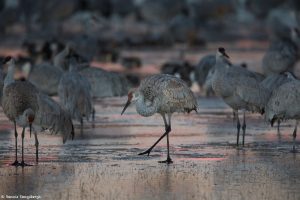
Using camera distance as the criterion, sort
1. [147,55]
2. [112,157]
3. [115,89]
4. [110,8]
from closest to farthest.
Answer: [112,157] < [115,89] < [147,55] < [110,8]

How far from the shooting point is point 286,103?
49.6ft

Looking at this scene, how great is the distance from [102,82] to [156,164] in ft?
23.4

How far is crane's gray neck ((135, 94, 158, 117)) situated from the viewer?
14609mm

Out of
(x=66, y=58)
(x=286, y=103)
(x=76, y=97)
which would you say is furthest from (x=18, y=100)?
(x=66, y=58)

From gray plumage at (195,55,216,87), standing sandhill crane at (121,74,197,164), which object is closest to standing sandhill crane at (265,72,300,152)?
standing sandhill crane at (121,74,197,164)

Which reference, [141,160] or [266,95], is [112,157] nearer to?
[141,160]

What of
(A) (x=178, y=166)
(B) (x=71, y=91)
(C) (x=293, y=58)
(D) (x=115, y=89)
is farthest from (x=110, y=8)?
(A) (x=178, y=166)

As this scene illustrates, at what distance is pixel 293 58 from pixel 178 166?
12.8 meters

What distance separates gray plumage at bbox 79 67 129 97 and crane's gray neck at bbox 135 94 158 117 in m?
5.98

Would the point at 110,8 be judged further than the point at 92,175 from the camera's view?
Yes

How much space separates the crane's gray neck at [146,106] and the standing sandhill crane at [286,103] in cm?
185

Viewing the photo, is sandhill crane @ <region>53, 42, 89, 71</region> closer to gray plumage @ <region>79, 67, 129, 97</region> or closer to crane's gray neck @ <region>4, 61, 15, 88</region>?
gray plumage @ <region>79, 67, 129, 97</region>

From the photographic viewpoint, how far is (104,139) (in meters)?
16.5

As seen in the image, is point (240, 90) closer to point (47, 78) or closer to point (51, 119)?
point (51, 119)
